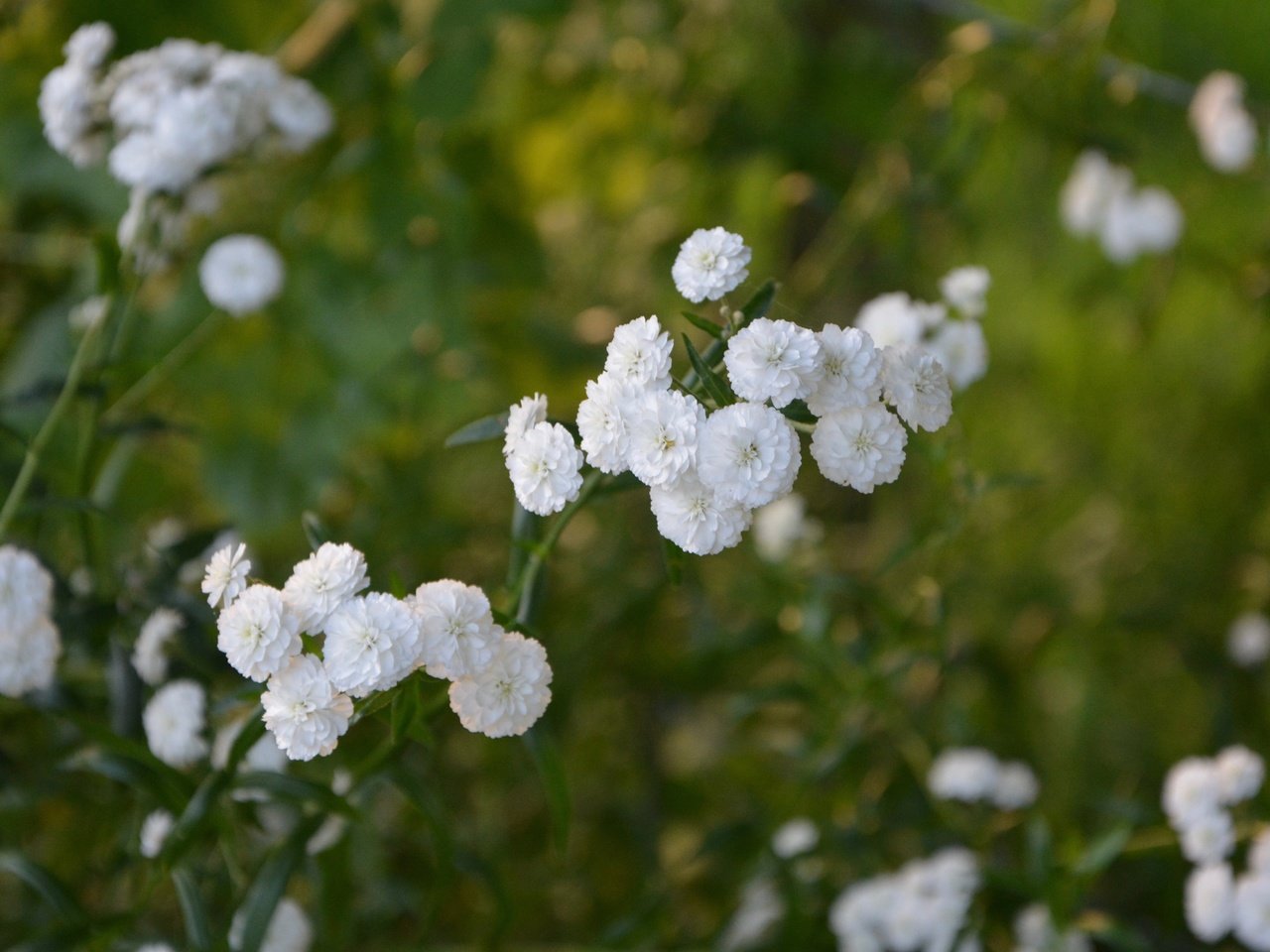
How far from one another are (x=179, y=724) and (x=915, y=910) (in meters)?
0.55

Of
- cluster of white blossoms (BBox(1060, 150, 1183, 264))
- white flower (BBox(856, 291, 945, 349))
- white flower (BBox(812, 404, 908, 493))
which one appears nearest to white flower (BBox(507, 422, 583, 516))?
white flower (BBox(812, 404, 908, 493))

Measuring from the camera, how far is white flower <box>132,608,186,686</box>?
775mm

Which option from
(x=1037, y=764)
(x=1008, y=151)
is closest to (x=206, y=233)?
(x=1008, y=151)

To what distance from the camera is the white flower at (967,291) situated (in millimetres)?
763

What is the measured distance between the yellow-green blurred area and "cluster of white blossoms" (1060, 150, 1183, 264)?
36 mm

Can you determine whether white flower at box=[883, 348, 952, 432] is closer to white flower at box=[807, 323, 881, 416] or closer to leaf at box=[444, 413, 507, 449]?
white flower at box=[807, 323, 881, 416]

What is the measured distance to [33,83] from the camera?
1.21 m

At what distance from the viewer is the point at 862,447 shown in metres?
0.56

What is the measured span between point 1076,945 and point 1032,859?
119 millimetres

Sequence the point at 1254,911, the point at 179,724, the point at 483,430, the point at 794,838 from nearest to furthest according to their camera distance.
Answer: the point at 483,430, the point at 179,724, the point at 1254,911, the point at 794,838

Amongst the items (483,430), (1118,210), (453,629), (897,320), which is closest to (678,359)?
(897,320)

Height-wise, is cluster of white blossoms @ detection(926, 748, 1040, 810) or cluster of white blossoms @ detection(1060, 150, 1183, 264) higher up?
cluster of white blossoms @ detection(1060, 150, 1183, 264)

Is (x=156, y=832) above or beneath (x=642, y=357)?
beneath

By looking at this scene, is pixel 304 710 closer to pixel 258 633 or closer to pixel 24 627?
pixel 258 633
